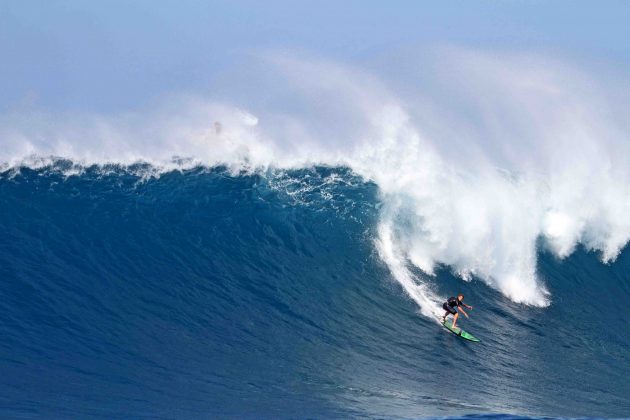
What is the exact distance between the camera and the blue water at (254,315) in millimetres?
12867

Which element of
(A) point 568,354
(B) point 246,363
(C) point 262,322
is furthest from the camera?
(A) point 568,354

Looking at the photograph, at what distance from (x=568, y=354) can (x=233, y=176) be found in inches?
360

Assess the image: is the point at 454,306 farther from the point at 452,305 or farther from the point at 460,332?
the point at 460,332

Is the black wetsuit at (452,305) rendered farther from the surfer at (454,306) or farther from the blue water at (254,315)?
the blue water at (254,315)

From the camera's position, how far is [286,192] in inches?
821

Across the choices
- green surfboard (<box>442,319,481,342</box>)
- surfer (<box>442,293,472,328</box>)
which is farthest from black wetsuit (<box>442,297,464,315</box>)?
green surfboard (<box>442,319,481,342</box>)

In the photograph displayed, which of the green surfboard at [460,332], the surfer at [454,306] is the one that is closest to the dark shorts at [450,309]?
the surfer at [454,306]

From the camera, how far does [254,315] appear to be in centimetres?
1596

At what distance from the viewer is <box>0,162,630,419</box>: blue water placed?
12.9 meters

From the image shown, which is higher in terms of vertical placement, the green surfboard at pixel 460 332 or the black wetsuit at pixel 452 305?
the black wetsuit at pixel 452 305

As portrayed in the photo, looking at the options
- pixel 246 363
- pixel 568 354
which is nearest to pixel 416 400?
pixel 246 363

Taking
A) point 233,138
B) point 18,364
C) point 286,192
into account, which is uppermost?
point 233,138

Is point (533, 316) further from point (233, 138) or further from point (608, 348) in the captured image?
point (233, 138)

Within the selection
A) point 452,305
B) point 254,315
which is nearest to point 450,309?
point 452,305
